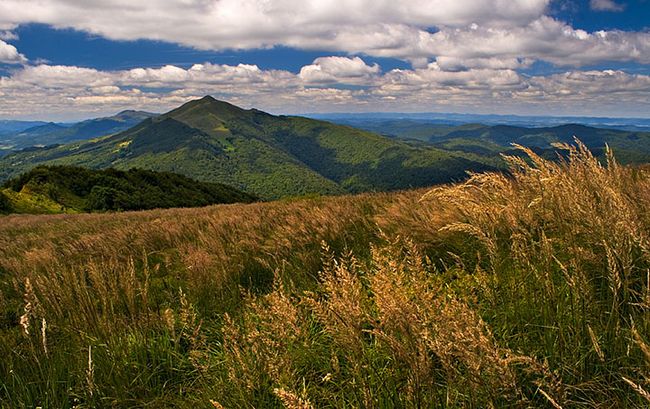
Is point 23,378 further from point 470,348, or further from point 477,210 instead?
point 477,210

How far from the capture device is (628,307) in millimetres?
2604

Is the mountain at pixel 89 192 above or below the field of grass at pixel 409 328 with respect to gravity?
below

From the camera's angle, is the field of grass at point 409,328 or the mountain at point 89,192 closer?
the field of grass at point 409,328

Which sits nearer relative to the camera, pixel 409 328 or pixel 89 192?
pixel 409 328

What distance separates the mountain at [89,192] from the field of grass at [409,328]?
53.8 metres

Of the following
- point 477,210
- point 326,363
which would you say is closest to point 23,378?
point 326,363

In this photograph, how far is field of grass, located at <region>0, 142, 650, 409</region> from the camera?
Answer: 1905 millimetres

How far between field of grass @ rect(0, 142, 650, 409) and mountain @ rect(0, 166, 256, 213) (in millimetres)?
53758

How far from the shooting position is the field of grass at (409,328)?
191cm

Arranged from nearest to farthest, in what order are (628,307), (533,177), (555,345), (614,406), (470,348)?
1. (470,348)
2. (614,406)
3. (555,345)
4. (628,307)
5. (533,177)

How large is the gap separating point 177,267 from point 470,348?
19.7 feet

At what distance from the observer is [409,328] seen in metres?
1.90

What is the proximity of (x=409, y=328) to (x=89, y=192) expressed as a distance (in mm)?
79998

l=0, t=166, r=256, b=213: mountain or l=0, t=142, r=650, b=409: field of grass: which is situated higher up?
l=0, t=142, r=650, b=409: field of grass
